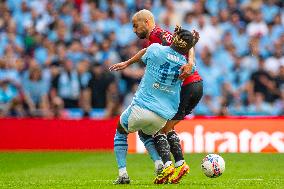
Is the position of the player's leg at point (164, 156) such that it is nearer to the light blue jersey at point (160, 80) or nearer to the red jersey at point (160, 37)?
the light blue jersey at point (160, 80)

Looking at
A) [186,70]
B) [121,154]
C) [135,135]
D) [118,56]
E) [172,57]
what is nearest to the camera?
[186,70]

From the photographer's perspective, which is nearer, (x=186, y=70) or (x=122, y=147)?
(x=186, y=70)

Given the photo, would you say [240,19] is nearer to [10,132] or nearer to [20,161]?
[10,132]

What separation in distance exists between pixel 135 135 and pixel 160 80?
9965 mm

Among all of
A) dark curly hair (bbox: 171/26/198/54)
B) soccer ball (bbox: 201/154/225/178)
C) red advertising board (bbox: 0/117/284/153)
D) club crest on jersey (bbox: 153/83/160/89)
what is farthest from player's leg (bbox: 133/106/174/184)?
red advertising board (bbox: 0/117/284/153)

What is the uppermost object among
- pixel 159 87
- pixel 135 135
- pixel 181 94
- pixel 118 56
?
pixel 159 87

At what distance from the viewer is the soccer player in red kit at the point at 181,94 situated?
39.9 ft

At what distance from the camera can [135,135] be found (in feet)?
71.7

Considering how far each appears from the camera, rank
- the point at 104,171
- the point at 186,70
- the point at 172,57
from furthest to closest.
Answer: the point at 104,171, the point at 172,57, the point at 186,70

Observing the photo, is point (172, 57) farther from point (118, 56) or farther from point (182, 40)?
point (118, 56)

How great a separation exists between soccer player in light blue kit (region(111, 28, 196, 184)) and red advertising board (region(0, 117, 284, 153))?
9372 mm

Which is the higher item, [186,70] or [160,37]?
[160,37]

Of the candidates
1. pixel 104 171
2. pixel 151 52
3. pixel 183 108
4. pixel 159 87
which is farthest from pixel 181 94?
pixel 104 171

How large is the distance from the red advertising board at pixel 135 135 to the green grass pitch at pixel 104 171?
1097mm
